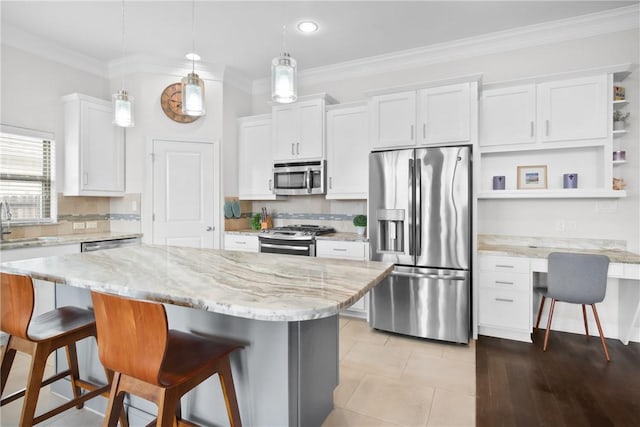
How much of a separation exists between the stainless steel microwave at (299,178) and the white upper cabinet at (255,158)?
0.15m

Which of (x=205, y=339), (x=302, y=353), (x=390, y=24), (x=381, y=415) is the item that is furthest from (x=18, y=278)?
(x=390, y=24)

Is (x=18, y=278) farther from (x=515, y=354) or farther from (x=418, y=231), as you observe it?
(x=515, y=354)

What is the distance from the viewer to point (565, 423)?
6.49 feet

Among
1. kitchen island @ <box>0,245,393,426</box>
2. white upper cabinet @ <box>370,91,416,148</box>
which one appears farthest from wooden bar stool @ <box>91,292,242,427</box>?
white upper cabinet @ <box>370,91,416,148</box>

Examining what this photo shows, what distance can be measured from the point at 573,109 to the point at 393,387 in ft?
9.29

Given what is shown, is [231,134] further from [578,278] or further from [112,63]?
[578,278]

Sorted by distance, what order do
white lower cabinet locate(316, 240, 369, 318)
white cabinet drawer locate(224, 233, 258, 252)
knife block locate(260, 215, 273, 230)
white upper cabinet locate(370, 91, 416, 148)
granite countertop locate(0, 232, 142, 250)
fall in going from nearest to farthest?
granite countertop locate(0, 232, 142, 250) → white upper cabinet locate(370, 91, 416, 148) → white lower cabinet locate(316, 240, 369, 318) → white cabinet drawer locate(224, 233, 258, 252) → knife block locate(260, 215, 273, 230)

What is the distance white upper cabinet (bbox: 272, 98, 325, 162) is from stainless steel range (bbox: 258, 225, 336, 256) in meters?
0.88

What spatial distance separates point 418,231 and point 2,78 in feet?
13.9

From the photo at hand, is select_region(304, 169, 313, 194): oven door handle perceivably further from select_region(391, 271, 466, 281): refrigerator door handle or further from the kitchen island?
the kitchen island

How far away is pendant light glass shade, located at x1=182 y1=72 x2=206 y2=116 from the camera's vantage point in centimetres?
208

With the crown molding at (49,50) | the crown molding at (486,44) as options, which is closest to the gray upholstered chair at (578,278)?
the crown molding at (486,44)

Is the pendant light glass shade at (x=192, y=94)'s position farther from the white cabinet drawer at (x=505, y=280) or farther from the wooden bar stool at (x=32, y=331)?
the white cabinet drawer at (x=505, y=280)

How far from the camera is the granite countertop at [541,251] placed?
2786 millimetres
